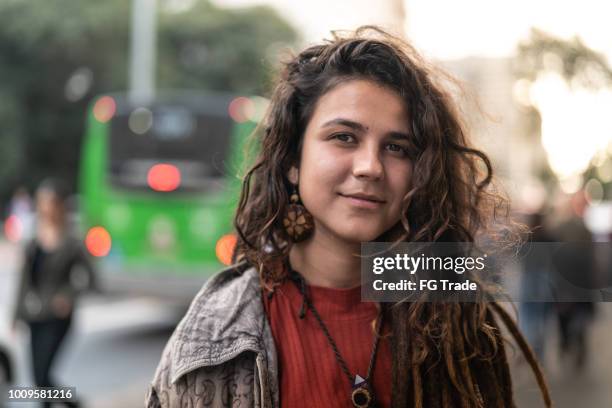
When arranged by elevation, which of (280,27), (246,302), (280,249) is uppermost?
(280,27)

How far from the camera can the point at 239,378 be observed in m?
1.50

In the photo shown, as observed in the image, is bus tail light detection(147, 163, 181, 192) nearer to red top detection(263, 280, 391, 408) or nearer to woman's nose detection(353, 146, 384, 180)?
red top detection(263, 280, 391, 408)

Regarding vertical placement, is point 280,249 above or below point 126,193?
below

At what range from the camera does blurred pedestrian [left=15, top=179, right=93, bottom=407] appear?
4.99 meters

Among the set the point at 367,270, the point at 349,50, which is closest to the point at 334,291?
the point at 367,270

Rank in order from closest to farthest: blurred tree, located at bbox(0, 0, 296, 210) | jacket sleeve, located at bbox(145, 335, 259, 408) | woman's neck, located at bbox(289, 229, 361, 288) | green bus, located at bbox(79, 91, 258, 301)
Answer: jacket sleeve, located at bbox(145, 335, 259, 408)
woman's neck, located at bbox(289, 229, 361, 288)
green bus, located at bbox(79, 91, 258, 301)
blurred tree, located at bbox(0, 0, 296, 210)

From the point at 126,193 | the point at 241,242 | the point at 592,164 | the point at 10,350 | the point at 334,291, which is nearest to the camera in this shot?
the point at 334,291

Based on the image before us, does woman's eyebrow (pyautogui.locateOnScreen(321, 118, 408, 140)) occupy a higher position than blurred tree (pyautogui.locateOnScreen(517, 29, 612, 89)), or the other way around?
blurred tree (pyautogui.locateOnScreen(517, 29, 612, 89))

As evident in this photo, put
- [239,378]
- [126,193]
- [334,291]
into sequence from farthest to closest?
[126,193], [334,291], [239,378]

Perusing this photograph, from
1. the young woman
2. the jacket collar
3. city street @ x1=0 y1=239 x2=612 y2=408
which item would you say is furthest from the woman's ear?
city street @ x1=0 y1=239 x2=612 y2=408

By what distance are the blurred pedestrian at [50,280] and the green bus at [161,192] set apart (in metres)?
3.43

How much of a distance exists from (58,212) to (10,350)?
38.3 inches

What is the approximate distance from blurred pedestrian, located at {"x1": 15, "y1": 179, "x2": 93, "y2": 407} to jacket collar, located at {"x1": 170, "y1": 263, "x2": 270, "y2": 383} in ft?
12.0

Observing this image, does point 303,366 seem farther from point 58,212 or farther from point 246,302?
point 58,212
